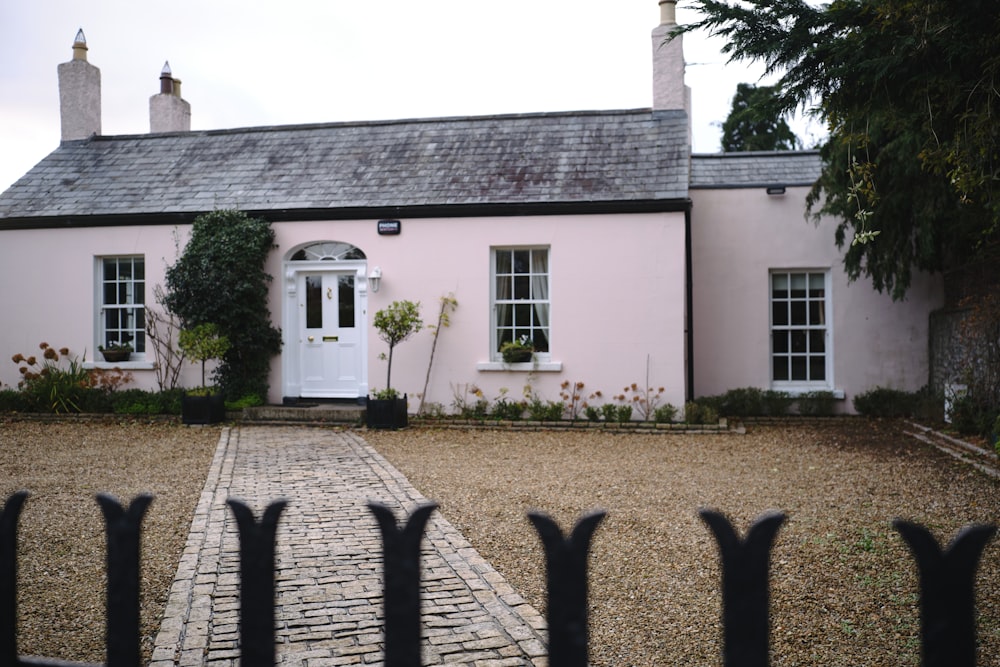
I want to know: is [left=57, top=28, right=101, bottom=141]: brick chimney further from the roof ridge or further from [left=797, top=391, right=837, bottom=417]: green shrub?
[left=797, top=391, right=837, bottom=417]: green shrub

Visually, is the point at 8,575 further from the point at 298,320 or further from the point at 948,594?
the point at 298,320

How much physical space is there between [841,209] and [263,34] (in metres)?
9.80

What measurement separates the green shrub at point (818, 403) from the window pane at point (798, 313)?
1286mm

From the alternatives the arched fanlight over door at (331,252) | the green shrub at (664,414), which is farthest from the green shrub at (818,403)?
the arched fanlight over door at (331,252)

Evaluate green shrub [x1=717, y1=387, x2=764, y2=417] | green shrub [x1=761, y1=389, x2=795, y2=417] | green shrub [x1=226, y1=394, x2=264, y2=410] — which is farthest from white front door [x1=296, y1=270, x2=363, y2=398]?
green shrub [x1=761, y1=389, x2=795, y2=417]

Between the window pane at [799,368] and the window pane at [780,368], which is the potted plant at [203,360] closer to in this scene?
the window pane at [780,368]

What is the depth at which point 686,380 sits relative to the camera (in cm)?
1255

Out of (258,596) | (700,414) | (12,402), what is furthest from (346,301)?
(258,596)

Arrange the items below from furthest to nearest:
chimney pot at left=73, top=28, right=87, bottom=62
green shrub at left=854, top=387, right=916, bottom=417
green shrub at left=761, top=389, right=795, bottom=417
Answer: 1. chimney pot at left=73, top=28, right=87, bottom=62
2. green shrub at left=761, top=389, right=795, bottom=417
3. green shrub at left=854, top=387, right=916, bottom=417

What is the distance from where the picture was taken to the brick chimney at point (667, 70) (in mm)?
13344

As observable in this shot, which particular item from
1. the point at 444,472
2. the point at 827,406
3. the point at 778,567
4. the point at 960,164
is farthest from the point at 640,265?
the point at 778,567

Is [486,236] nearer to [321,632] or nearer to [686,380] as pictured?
[686,380]

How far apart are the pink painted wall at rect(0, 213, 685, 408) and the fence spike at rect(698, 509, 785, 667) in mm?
10766

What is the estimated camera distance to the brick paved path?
342 cm
